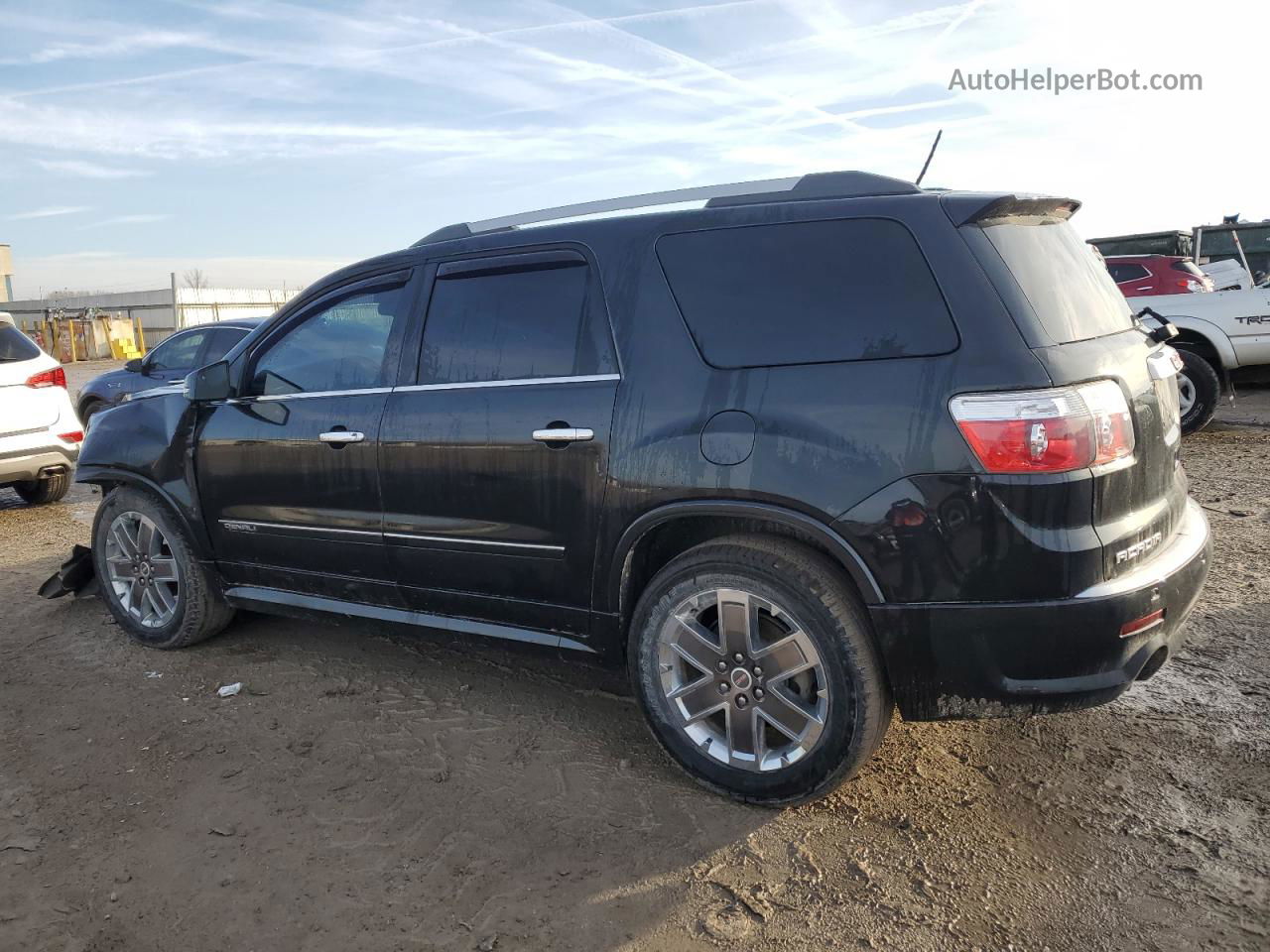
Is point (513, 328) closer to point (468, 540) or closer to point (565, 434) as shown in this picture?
point (565, 434)

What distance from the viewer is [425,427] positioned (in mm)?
3564

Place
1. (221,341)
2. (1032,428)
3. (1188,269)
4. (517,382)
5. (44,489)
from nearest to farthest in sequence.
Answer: (1032,428)
(517,382)
(44,489)
(221,341)
(1188,269)

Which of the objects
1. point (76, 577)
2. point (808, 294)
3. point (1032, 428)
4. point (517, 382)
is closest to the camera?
point (1032, 428)

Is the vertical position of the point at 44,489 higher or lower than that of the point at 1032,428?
lower

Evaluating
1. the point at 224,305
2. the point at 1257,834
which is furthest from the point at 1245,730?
the point at 224,305

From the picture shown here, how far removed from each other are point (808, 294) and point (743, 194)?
0.50 m

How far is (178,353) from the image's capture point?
1083 centimetres

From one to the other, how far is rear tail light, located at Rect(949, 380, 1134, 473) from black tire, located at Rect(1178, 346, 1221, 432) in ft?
25.0

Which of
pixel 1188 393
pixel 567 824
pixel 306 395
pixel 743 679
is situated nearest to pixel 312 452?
pixel 306 395

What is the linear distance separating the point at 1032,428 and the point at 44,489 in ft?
29.4

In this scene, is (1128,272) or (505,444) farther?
(1128,272)

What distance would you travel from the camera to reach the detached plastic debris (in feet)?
16.7

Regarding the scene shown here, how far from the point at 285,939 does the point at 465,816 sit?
66 cm

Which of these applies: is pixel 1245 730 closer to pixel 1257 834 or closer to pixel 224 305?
pixel 1257 834
